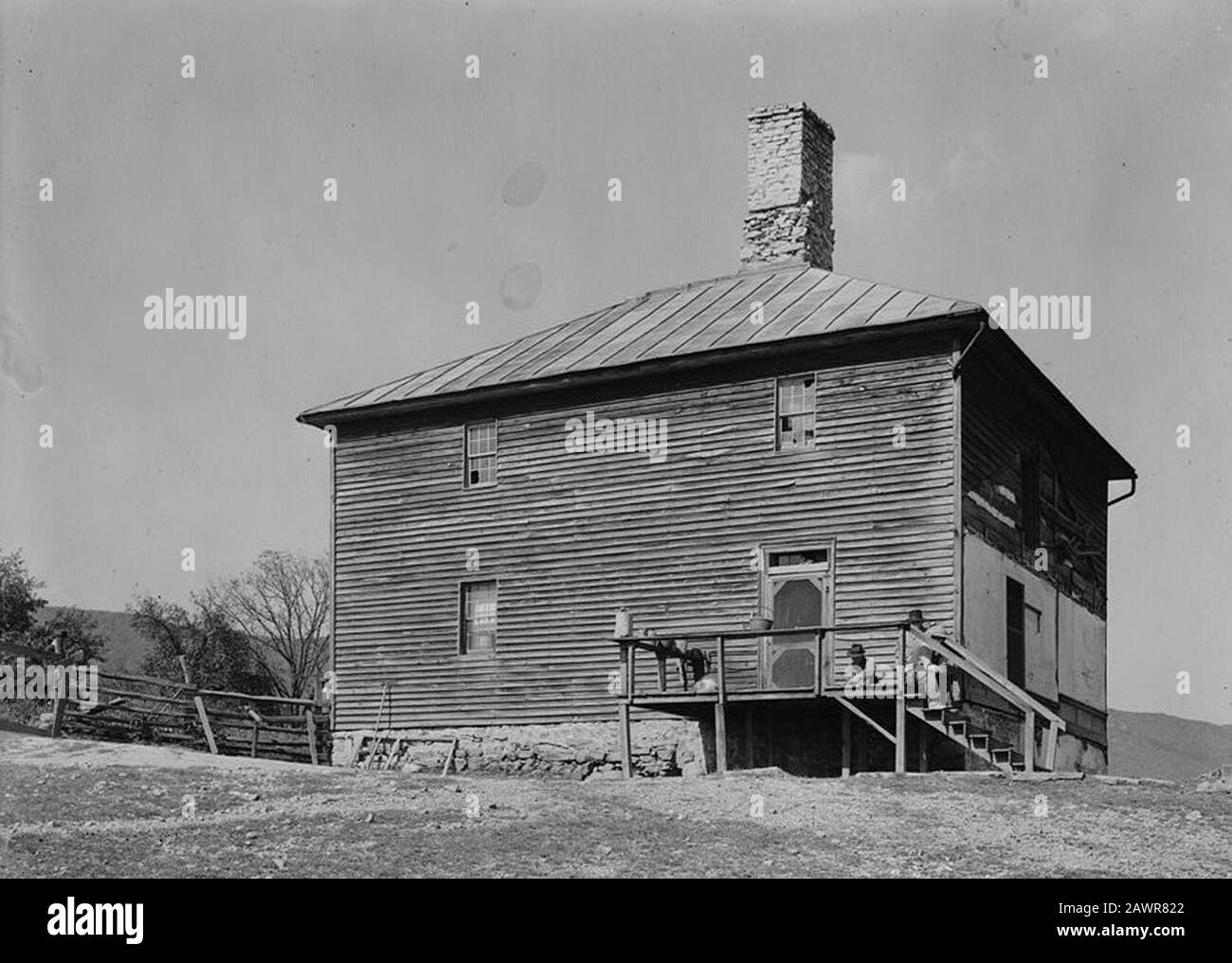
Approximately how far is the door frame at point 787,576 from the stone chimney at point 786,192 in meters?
7.01

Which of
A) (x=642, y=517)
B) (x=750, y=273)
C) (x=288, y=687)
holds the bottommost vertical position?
(x=288, y=687)

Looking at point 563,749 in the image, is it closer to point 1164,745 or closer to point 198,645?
Result: point 198,645

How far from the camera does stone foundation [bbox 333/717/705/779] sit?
2791cm

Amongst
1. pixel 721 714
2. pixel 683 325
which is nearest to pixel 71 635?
pixel 683 325

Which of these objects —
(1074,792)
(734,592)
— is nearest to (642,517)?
(734,592)

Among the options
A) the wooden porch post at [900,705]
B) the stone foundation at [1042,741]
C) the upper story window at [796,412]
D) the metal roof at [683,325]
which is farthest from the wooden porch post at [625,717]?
the stone foundation at [1042,741]

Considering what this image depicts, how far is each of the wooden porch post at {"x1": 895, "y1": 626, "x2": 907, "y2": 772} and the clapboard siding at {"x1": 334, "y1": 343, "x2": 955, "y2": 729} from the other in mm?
1445

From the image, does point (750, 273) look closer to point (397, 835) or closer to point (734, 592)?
point (734, 592)

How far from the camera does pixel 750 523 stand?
27.8 meters

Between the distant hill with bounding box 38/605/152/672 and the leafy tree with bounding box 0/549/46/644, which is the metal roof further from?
the distant hill with bounding box 38/605/152/672

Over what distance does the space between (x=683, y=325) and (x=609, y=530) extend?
370cm

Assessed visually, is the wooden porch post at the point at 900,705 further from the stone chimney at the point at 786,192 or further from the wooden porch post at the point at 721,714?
the stone chimney at the point at 786,192
